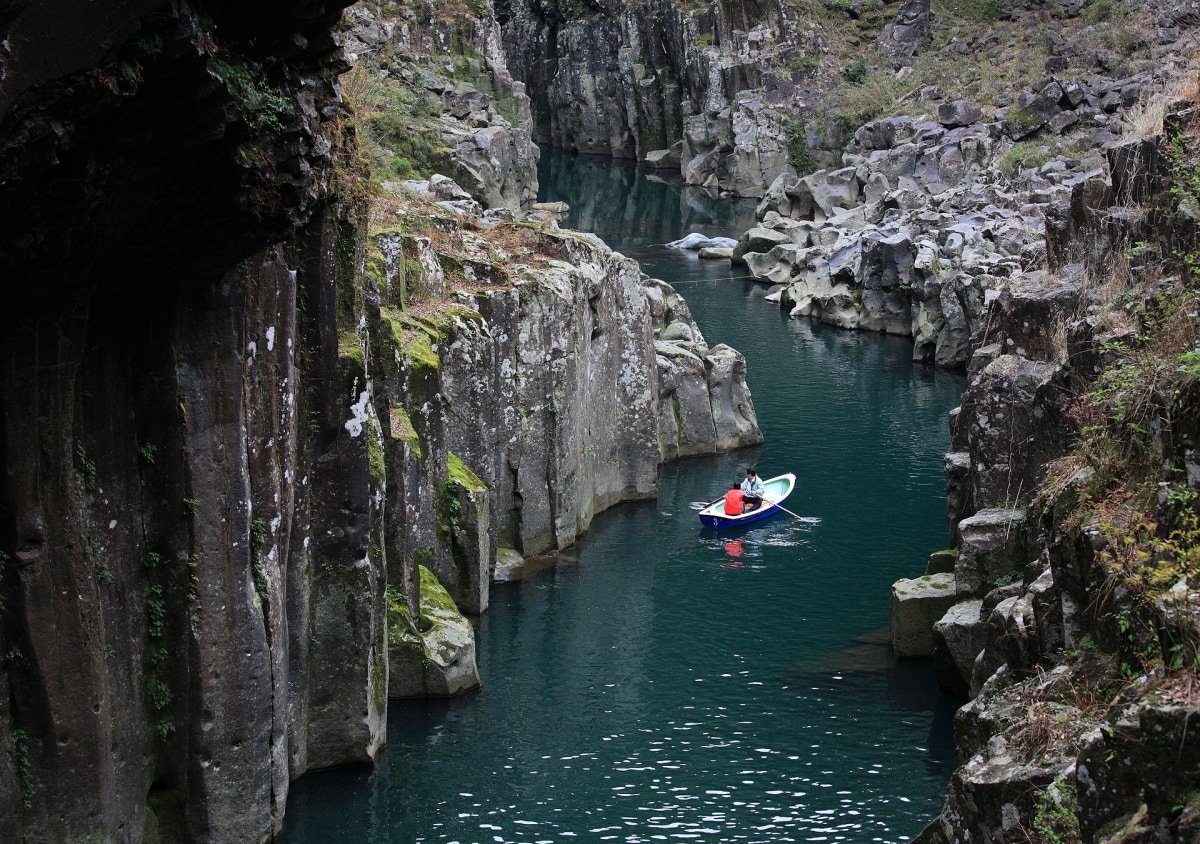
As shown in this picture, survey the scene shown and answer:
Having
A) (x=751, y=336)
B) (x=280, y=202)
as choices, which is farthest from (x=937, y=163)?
(x=280, y=202)

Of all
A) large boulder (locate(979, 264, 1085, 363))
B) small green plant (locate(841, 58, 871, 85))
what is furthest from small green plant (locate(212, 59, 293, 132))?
small green plant (locate(841, 58, 871, 85))

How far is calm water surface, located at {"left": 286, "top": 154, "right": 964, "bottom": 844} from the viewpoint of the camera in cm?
1902

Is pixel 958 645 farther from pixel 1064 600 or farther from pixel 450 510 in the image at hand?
pixel 450 510

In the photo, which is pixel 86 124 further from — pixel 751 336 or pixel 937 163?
pixel 937 163

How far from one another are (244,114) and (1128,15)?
73252 millimetres

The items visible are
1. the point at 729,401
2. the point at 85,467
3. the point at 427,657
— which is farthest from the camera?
the point at 729,401

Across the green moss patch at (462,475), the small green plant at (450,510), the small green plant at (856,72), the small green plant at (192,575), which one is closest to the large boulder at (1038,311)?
the green moss patch at (462,475)

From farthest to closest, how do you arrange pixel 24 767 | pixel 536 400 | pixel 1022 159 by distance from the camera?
pixel 1022 159, pixel 536 400, pixel 24 767

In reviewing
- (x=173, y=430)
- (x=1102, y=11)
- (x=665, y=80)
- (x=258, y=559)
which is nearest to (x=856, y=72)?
(x=1102, y=11)

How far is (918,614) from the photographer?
24375mm

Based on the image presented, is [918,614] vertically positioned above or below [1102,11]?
below

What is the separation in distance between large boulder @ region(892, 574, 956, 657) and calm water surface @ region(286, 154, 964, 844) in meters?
0.47

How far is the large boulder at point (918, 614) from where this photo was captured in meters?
→ 24.2

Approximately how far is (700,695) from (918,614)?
413 cm
